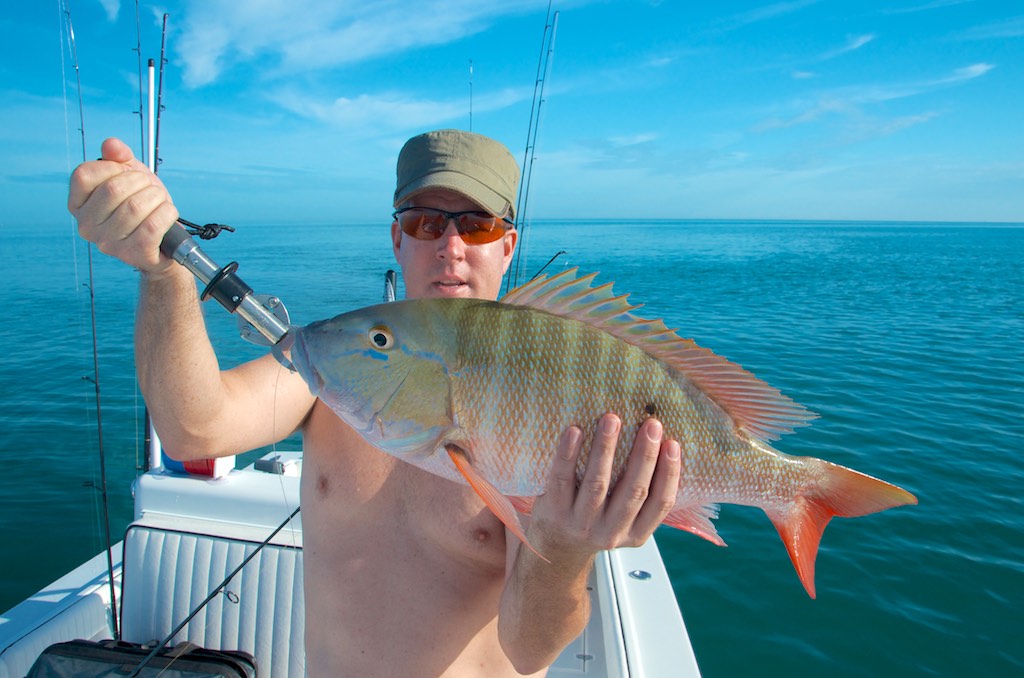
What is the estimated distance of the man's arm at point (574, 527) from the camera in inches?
54.2

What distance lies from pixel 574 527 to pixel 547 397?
1.25 ft

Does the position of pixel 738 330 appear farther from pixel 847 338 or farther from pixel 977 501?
pixel 977 501

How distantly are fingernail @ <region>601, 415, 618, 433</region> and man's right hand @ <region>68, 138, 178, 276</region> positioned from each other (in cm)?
110

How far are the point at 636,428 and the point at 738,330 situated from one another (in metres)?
14.9

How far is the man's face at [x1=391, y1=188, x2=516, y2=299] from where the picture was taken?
7.53 feet

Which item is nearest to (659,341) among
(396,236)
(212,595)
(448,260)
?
(448,260)

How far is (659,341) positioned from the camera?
1.48 metres

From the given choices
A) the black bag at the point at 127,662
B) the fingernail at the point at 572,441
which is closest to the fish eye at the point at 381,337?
the fingernail at the point at 572,441

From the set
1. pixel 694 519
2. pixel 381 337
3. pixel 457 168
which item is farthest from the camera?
pixel 457 168

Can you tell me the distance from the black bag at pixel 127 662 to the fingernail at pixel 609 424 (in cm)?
203

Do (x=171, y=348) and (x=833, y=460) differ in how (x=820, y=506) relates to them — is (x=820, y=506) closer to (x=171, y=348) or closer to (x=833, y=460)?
(x=171, y=348)

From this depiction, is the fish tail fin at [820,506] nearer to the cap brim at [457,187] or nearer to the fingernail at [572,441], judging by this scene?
the fingernail at [572,441]

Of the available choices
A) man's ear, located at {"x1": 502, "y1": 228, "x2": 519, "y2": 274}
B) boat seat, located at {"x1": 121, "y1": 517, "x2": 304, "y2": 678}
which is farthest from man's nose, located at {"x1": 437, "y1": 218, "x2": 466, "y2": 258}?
boat seat, located at {"x1": 121, "y1": 517, "x2": 304, "y2": 678}

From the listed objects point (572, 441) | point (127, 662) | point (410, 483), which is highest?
point (572, 441)
